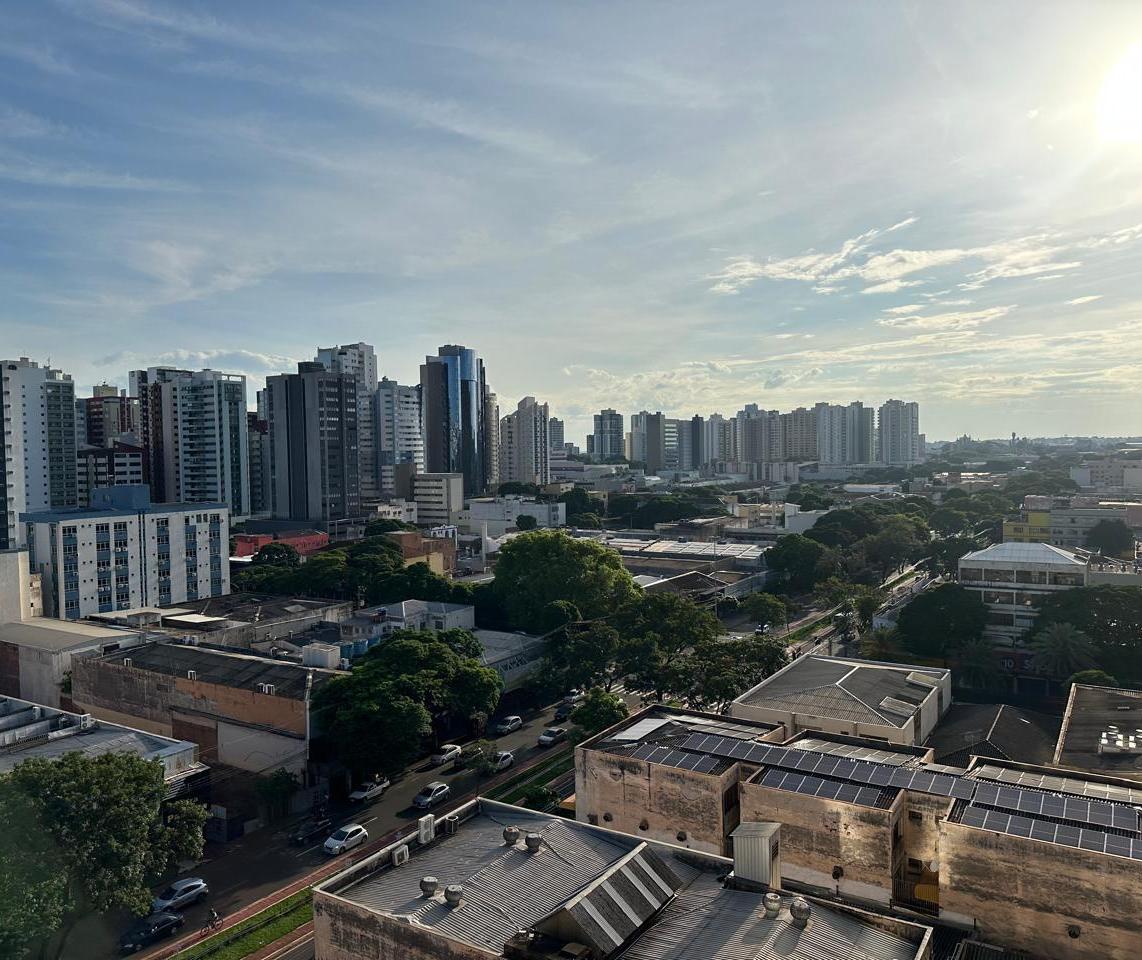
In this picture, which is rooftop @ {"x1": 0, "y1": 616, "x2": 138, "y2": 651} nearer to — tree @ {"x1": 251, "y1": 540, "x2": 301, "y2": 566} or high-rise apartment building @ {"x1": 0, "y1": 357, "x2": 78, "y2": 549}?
tree @ {"x1": 251, "y1": 540, "x2": 301, "y2": 566}

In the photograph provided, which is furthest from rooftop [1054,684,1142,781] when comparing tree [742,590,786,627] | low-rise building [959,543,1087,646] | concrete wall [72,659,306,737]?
concrete wall [72,659,306,737]

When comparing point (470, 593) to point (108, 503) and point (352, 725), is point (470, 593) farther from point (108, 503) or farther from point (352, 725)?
point (108, 503)

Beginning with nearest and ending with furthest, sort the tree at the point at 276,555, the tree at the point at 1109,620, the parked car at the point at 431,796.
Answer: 1. the parked car at the point at 431,796
2. the tree at the point at 1109,620
3. the tree at the point at 276,555

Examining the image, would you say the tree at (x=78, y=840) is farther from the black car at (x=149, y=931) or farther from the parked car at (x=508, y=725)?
the parked car at (x=508, y=725)

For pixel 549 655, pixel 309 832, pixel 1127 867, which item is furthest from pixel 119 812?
pixel 549 655

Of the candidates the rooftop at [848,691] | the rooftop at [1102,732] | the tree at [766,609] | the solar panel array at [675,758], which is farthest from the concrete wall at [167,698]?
the tree at [766,609]
